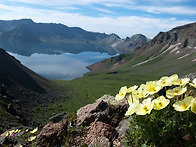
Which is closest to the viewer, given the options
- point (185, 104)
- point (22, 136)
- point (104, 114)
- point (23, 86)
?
point (185, 104)

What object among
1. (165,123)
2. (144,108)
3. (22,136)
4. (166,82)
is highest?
(166,82)

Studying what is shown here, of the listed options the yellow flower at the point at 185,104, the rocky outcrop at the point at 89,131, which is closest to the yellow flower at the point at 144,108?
the yellow flower at the point at 185,104

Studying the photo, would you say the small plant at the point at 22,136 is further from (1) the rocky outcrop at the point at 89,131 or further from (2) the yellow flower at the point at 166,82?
(2) the yellow flower at the point at 166,82

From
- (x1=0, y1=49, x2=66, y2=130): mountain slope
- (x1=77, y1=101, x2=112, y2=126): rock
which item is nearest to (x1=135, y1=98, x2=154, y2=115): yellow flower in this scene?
(x1=77, y1=101, x2=112, y2=126): rock

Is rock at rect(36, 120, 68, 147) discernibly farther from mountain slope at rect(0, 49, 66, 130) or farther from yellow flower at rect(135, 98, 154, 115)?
mountain slope at rect(0, 49, 66, 130)

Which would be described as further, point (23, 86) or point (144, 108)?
point (23, 86)

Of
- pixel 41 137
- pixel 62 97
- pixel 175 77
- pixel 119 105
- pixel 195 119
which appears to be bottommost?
pixel 62 97

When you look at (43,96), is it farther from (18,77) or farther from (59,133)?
(59,133)

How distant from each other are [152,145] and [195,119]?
116 centimetres

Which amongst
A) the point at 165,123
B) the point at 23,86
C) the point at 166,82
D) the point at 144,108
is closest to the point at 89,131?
the point at 165,123

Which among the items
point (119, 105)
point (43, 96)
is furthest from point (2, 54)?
point (119, 105)

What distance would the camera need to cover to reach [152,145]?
Answer: 4.00m

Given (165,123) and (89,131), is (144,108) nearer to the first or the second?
(165,123)

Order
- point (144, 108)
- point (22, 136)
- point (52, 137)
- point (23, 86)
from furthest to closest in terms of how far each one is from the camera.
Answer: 1. point (23, 86)
2. point (22, 136)
3. point (52, 137)
4. point (144, 108)
